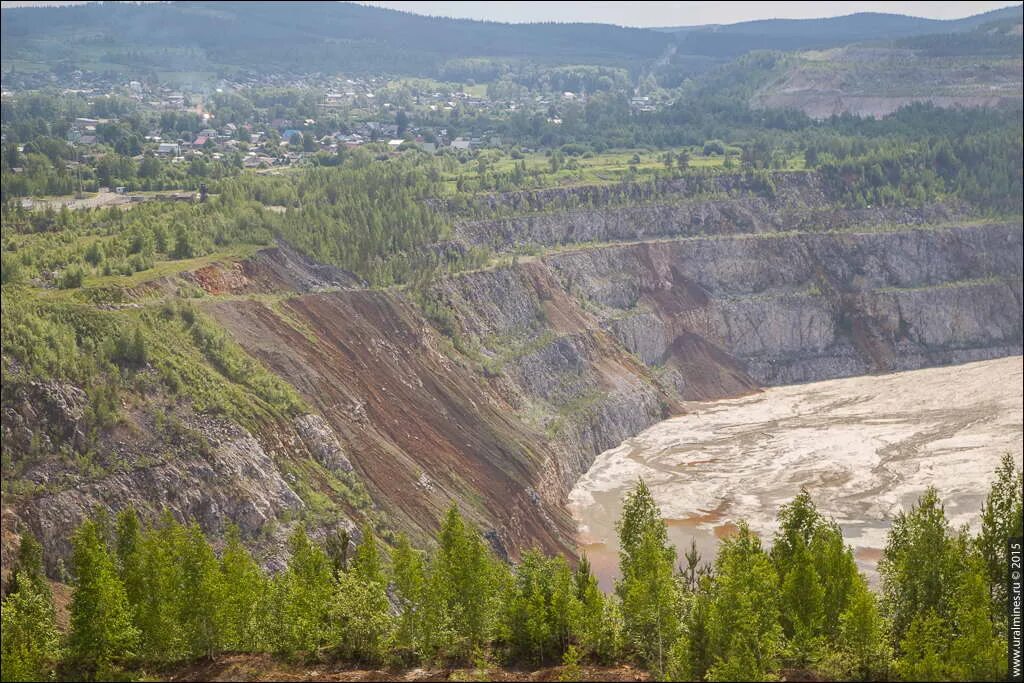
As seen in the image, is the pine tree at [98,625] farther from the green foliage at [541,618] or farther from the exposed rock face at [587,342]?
the exposed rock face at [587,342]

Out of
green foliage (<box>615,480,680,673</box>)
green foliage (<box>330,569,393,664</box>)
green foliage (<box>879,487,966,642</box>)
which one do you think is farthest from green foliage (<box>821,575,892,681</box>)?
green foliage (<box>330,569,393,664</box>)

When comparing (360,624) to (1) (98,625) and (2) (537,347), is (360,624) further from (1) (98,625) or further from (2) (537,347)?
(2) (537,347)

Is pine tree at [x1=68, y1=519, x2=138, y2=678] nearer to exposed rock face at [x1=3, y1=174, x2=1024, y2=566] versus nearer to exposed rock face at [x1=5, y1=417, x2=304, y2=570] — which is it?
exposed rock face at [x1=3, y1=174, x2=1024, y2=566]

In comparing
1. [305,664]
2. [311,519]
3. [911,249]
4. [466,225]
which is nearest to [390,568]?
[311,519]

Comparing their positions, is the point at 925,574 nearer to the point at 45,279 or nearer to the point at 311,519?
the point at 311,519

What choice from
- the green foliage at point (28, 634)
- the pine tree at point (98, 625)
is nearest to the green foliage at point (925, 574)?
the pine tree at point (98, 625)

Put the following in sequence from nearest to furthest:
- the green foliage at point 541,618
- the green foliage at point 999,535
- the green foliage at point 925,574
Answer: the green foliage at point 925,574
the green foliage at point 541,618
the green foliage at point 999,535
